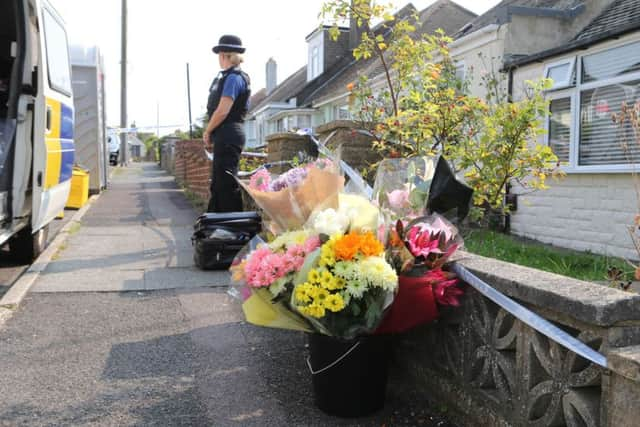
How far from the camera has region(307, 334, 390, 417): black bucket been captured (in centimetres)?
278

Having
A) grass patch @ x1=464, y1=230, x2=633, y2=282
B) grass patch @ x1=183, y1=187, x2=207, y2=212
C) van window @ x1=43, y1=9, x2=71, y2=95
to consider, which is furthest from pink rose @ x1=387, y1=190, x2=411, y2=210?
grass patch @ x1=183, y1=187, x2=207, y2=212

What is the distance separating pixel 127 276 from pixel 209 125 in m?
1.73

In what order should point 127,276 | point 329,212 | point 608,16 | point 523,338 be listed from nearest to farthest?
1. point 523,338
2. point 329,212
3. point 127,276
4. point 608,16

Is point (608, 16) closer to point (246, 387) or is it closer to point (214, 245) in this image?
point (214, 245)

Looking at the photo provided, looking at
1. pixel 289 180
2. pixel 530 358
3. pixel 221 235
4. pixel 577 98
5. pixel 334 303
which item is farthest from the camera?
pixel 577 98

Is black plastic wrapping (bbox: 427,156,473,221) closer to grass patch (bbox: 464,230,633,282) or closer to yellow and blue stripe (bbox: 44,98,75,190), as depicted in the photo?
grass patch (bbox: 464,230,633,282)

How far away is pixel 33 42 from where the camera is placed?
518 cm

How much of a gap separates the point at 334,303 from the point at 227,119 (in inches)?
158

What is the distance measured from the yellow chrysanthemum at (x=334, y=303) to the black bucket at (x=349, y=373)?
1.35 feet

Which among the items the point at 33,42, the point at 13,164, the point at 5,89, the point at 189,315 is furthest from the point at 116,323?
the point at 5,89

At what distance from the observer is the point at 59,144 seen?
18.6 ft

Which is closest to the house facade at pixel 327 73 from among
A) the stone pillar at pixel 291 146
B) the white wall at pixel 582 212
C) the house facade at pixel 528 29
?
the house facade at pixel 528 29

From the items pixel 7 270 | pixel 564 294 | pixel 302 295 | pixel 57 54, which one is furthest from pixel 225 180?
pixel 564 294

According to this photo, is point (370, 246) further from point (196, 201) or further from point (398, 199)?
point (196, 201)
